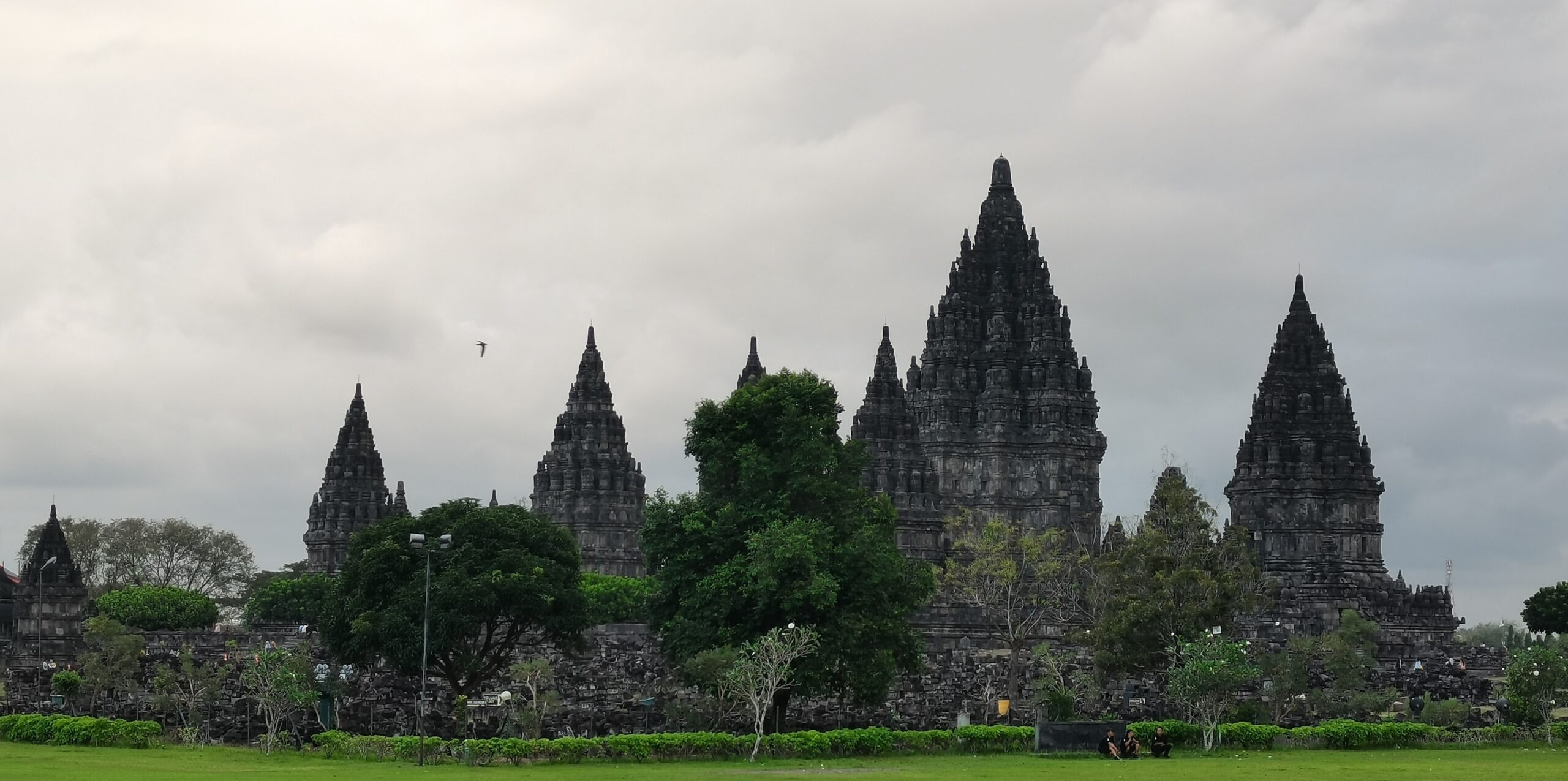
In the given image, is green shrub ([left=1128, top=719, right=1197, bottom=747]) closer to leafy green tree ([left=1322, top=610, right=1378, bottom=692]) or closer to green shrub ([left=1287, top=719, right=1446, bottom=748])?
green shrub ([left=1287, top=719, right=1446, bottom=748])

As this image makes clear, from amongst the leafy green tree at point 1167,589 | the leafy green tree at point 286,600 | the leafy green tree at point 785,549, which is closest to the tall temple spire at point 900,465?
the leafy green tree at point 286,600

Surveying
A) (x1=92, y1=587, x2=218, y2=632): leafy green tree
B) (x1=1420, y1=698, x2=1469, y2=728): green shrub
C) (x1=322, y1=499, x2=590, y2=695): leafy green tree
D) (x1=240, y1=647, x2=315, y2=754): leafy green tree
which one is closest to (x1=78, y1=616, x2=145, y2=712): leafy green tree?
(x1=322, y1=499, x2=590, y2=695): leafy green tree

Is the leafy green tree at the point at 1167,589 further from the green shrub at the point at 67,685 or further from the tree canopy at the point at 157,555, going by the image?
the tree canopy at the point at 157,555

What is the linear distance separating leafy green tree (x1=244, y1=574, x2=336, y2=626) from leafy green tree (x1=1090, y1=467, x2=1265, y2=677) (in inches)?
2961

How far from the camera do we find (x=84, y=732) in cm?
6119

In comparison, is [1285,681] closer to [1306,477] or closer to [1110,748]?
[1110,748]

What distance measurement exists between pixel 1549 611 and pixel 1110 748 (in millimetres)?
83249

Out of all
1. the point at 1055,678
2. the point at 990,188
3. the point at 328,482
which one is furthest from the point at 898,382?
the point at 1055,678

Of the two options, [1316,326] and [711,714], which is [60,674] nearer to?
[711,714]

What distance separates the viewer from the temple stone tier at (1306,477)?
137 m

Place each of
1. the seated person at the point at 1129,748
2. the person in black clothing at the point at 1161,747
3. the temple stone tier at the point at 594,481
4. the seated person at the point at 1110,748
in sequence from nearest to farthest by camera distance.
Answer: the seated person at the point at 1110,748 → the seated person at the point at 1129,748 → the person in black clothing at the point at 1161,747 → the temple stone tier at the point at 594,481

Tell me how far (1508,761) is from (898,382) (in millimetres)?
86724

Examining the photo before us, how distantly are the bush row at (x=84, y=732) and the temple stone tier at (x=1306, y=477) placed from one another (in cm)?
8450

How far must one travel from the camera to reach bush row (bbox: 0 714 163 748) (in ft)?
201
